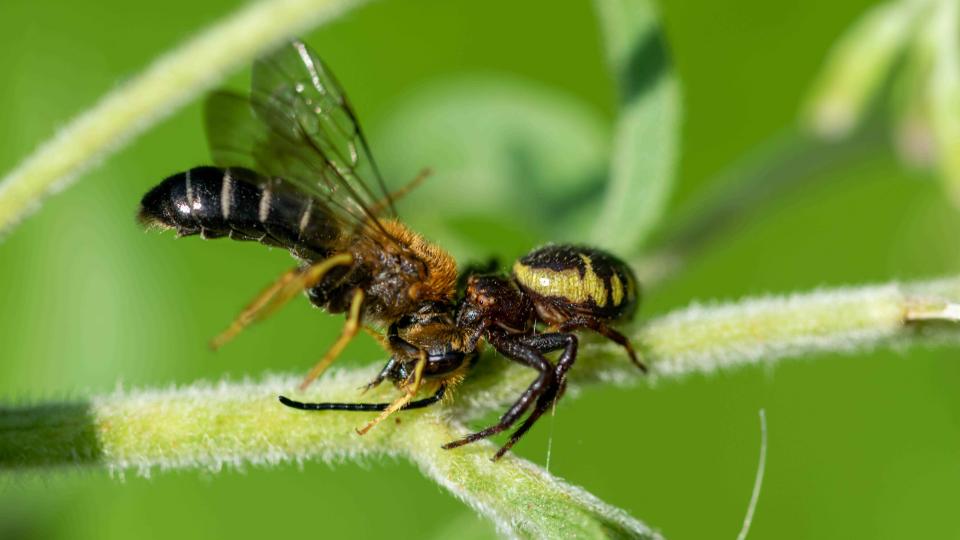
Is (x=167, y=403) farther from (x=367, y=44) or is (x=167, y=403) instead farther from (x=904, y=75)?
(x=367, y=44)

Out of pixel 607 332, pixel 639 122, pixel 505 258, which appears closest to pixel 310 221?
pixel 607 332

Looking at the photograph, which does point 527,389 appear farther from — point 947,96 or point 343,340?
point 947,96

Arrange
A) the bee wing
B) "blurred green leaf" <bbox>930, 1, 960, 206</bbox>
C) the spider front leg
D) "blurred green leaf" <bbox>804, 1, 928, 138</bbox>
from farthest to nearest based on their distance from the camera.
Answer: "blurred green leaf" <bbox>804, 1, 928, 138</bbox> → "blurred green leaf" <bbox>930, 1, 960, 206</bbox> → the bee wing → the spider front leg

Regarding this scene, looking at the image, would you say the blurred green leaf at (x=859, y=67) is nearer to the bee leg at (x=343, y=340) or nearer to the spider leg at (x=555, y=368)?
the spider leg at (x=555, y=368)

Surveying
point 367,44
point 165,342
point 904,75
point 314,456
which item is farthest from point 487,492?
point 367,44

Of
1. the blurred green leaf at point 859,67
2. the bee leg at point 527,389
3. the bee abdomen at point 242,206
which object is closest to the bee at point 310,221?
the bee abdomen at point 242,206

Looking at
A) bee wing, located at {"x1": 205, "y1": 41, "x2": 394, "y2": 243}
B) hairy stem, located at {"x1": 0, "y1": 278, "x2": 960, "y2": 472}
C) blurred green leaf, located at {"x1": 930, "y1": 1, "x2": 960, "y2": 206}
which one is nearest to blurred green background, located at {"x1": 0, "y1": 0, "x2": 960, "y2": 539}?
hairy stem, located at {"x1": 0, "y1": 278, "x2": 960, "y2": 472}

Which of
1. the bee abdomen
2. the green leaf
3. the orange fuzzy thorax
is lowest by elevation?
the bee abdomen

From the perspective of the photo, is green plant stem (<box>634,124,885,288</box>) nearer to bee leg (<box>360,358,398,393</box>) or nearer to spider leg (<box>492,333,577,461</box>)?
spider leg (<box>492,333,577,461</box>)
